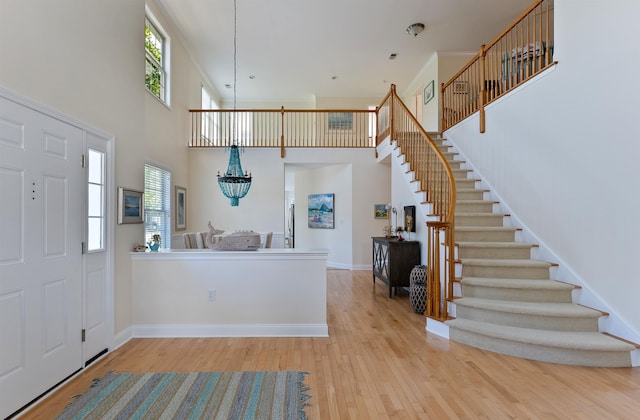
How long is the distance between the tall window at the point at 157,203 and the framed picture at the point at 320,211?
13.0ft

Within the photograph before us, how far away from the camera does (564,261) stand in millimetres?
3541

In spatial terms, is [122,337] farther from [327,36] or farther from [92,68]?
[327,36]

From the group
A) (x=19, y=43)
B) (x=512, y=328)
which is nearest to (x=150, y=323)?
(x=19, y=43)

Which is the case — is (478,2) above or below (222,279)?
above

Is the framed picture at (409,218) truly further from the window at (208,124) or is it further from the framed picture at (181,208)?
the window at (208,124)

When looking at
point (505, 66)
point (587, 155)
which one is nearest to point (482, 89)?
point (505, 66)

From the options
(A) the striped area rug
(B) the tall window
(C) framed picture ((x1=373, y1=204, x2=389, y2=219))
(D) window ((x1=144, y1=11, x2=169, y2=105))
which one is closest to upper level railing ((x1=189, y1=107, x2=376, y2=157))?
(C) framed picture ((x1=373, y1=204, x2=389, y2=219))

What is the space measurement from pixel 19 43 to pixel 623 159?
501cm

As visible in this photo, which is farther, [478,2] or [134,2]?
[478,2]

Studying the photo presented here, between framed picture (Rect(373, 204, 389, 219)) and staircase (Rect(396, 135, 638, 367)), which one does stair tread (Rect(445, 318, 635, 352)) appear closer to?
staircase (Rect(396, 135, 638, 367))

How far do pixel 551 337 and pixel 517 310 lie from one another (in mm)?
345

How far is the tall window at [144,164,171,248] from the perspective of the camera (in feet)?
16.7

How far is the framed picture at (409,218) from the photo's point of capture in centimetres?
500

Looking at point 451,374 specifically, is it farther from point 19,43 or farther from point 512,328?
point 19,43
